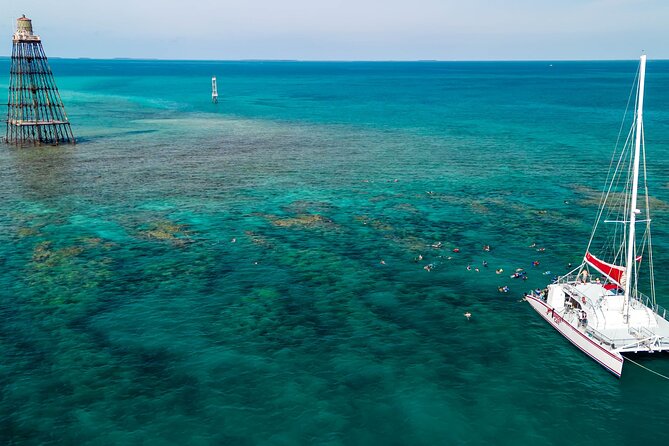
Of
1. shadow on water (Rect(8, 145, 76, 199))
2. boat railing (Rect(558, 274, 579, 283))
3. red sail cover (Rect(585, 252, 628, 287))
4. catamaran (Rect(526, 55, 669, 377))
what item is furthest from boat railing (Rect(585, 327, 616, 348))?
shadow on water (Rect(8, 145, 76, 199))

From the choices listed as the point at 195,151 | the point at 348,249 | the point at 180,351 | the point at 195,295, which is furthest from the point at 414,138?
the point at 180,351

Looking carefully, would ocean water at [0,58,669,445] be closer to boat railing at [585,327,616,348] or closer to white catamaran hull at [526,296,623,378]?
white catamaran hull at [526,296,623,378]

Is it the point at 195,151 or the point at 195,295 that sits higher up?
the point at 195,151

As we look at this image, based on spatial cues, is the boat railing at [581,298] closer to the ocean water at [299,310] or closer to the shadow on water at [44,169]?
the ocean water at [299,310]

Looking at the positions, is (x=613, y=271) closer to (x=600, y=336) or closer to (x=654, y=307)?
(x=654, y=307)

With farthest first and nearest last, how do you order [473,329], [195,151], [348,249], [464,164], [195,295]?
[195,151] < [464,164] < [348,249] < [195,295] < [473,329]

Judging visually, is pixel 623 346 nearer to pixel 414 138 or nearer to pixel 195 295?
pixel 195 295
